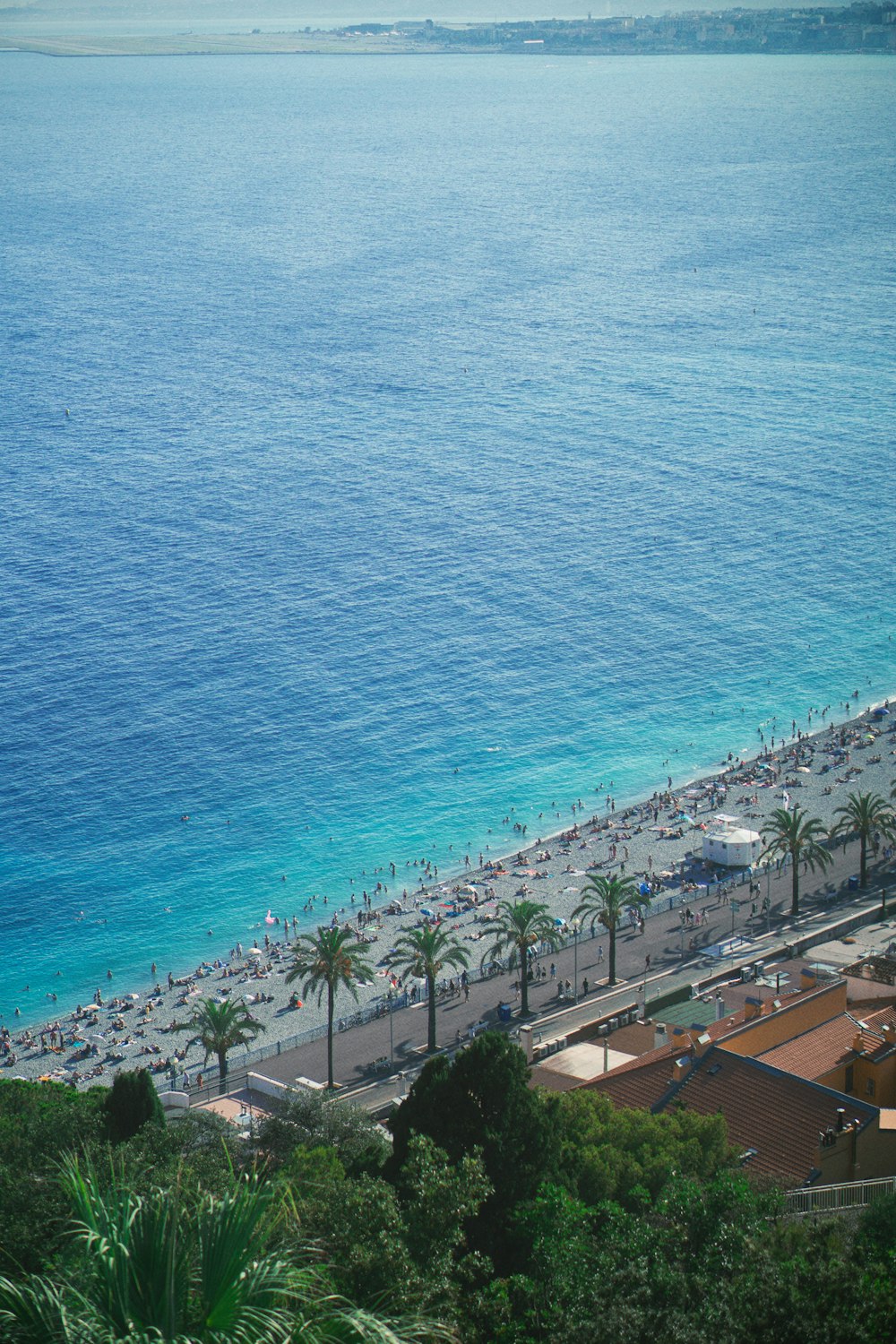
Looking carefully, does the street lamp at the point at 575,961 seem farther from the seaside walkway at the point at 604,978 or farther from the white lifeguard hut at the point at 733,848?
the white lifeguard hut at the point at 733,848

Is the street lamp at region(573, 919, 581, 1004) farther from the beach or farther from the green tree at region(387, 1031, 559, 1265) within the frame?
the green tree at region(387, 1031, 559, 1265)

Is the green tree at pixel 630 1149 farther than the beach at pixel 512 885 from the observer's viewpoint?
No

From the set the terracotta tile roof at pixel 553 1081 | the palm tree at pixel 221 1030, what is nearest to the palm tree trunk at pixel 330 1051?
the palm tree at pixel 221 1030

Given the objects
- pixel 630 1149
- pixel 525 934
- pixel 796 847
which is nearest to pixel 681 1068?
pixel 630 1149

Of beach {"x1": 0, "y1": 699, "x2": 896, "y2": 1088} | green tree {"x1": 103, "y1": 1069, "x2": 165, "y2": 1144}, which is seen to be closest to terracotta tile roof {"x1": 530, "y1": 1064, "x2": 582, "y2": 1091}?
green tree {"x1": 103, "y1": 1069, "x2": 165, "y2": 1144}

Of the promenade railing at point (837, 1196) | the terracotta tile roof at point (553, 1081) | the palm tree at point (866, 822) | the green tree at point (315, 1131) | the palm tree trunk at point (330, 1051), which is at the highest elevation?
the promenade railing at point (837, 1196)

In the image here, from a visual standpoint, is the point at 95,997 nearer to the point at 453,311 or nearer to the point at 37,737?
the point at 37,737

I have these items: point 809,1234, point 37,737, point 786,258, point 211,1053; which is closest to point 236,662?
point 37,737

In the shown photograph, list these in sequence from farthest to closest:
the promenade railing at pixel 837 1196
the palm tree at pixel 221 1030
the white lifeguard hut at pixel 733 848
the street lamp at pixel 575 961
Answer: the white lifeguard hut at pixel 733 848 < the street lamp at pixel 575 961 < the palm tree at pixel 221 1030 < the promenade railing at pixel 837 1196
